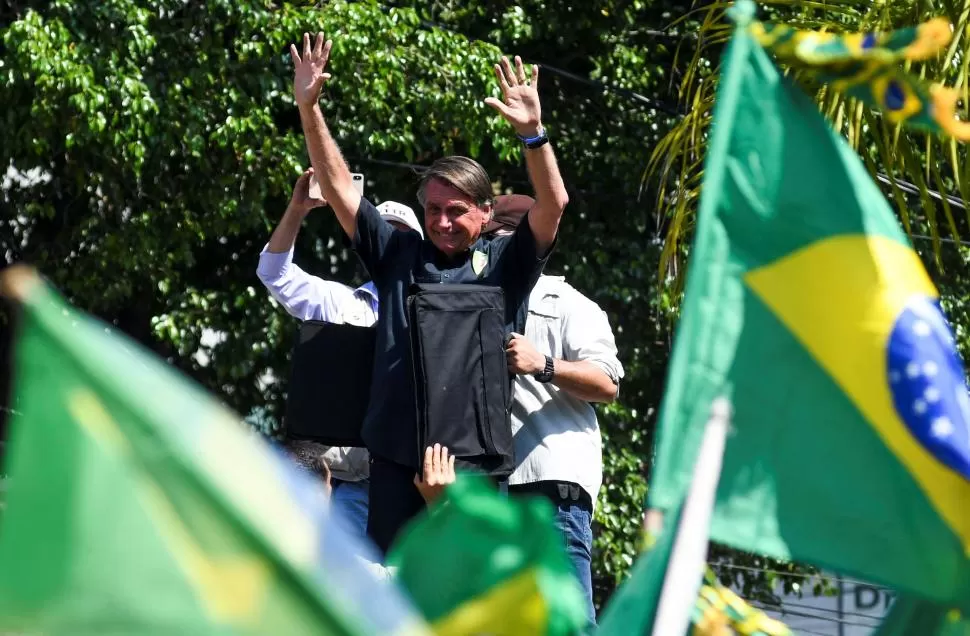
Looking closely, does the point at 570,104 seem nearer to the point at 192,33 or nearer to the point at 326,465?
the point at 192,33

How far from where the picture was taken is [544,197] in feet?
12.8

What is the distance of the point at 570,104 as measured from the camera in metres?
9.32

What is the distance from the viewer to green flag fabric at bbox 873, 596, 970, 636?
2.35 metres

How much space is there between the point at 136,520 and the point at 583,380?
2.82m

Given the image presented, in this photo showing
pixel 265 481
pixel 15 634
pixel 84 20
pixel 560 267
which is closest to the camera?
pixel 15 634

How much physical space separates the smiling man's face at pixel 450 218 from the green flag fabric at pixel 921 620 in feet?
6.01

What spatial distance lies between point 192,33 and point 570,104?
2.33 metres

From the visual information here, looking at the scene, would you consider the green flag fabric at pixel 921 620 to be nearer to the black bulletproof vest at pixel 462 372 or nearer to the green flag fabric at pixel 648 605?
the green flag fabric at pixel 648 605

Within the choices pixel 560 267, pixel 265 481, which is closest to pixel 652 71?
pixel 560 267

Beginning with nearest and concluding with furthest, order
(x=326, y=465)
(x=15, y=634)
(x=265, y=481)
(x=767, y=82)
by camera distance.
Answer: (x=15, y=634)
(x=265, y=481)
(x=767, y=82)
(x=326, y=465)

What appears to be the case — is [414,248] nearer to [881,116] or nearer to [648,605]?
[881,116]

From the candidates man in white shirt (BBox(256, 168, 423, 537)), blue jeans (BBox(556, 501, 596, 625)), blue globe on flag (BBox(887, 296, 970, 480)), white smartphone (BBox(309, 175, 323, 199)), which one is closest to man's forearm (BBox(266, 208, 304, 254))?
man in white shirt (BBox(256, 168, 423, 537))

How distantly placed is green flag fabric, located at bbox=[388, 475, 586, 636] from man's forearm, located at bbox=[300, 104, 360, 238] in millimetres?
2125

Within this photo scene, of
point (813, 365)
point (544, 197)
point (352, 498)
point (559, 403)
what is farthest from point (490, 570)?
point (352, 498)
